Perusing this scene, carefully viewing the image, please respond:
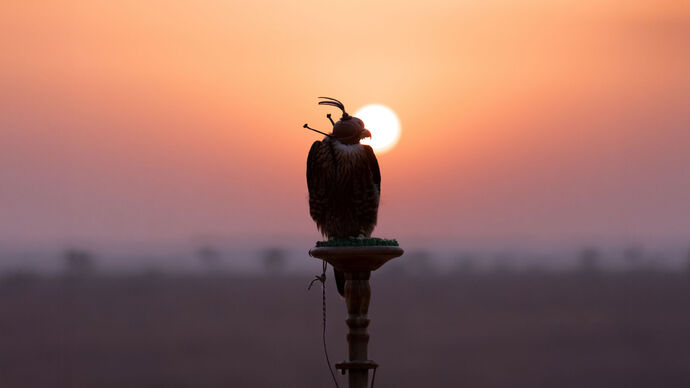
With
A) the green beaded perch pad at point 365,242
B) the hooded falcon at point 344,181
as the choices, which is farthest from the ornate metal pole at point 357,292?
the hooded falcon at point 344,181

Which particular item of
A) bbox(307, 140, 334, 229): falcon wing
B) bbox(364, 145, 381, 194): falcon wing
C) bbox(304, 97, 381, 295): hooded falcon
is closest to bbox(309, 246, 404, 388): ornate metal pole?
bbox(304, 97, 381, 295): hooded falcon

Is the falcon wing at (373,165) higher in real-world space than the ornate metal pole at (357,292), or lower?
higher

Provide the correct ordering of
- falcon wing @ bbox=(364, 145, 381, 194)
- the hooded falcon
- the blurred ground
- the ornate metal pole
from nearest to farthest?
1. the ornate metal pole
2. the hooded falcon
3. falcon wing @ bbox=(364, 145, 381, 194)
4. the blurred ground

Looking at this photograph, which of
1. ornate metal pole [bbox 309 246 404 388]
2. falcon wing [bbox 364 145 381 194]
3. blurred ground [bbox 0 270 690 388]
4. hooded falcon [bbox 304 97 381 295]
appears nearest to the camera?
ornate metal pole [bbox 309 246 404 388]

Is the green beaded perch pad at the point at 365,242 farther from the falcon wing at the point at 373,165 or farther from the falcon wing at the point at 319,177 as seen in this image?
the falcon wing at the point at 373,165

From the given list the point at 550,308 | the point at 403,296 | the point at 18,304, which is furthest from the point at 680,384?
the point at 18,304

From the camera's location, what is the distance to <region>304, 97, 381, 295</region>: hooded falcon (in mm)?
8172

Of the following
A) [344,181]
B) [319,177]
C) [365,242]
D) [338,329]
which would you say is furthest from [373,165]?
[338,329]

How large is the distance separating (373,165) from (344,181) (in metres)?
0.28

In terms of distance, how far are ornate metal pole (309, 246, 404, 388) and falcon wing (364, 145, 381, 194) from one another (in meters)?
0.98

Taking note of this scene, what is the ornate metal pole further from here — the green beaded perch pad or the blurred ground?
the blurred ground

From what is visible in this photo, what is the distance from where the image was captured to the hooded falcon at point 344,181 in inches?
322

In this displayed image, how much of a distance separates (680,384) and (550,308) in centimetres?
2331

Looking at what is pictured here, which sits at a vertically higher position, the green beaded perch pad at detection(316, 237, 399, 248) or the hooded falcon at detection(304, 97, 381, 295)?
the hooded falcon at detection(304, 97, 381, 295)
